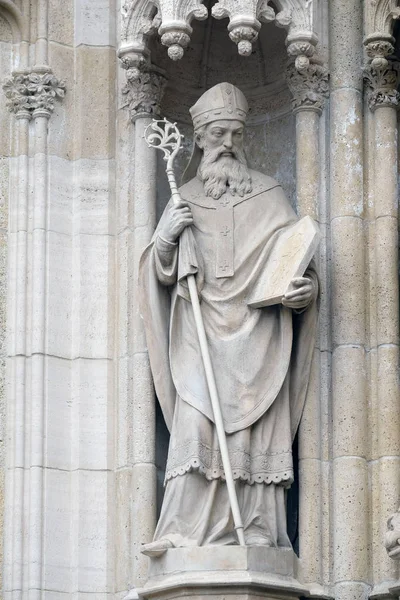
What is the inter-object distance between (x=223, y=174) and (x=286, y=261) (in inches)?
26.4

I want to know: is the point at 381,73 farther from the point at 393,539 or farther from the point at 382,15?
the point at 393,539

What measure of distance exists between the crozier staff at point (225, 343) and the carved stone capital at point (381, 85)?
2.28ft

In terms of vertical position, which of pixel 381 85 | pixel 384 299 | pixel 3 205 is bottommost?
pixel 384 299

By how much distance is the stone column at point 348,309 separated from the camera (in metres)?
14.3

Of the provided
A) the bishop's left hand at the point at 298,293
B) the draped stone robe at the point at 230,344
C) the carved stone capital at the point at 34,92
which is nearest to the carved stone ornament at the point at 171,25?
the carved stone capital at the point at 34,92

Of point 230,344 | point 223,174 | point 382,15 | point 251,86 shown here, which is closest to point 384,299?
point 230,344

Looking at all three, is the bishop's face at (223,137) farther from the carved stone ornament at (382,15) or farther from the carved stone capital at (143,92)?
the carved stone ornament at (382,15)

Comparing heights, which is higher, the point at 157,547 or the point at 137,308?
the point at 137,308

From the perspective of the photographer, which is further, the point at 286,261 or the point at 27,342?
the point at 27,342

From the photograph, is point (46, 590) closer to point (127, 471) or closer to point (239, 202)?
point (127, 471)

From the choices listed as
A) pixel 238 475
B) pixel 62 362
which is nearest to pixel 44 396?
pixel 62 362

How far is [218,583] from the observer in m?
13.8

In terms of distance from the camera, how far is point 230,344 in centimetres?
1440

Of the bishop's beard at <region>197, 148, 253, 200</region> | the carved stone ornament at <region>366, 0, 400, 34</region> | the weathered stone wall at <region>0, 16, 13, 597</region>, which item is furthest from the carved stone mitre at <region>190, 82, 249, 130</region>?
the weathered stone wall at <region>0, 16, 13, 597</region>
